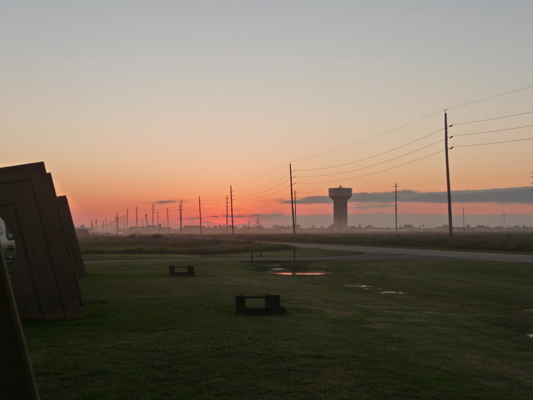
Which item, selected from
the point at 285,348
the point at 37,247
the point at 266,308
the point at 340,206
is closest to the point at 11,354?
the point at 285,348

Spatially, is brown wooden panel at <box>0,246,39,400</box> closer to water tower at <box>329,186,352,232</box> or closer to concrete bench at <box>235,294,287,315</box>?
concrete bench at <box>235,294,287,315</box>

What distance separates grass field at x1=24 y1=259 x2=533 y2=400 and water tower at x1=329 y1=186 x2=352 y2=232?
158 metres

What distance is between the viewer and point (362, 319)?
11.6 m

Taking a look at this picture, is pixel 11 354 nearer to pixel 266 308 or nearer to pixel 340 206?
pixel 266 308

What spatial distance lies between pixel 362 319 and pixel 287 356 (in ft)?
13.6

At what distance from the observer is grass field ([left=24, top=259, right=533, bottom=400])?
256 inches

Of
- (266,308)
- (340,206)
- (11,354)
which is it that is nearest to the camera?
(11,354)

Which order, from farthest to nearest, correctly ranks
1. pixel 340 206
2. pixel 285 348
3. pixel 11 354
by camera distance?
pixel 340 206 < pixel 285 348 < pixel 11 354

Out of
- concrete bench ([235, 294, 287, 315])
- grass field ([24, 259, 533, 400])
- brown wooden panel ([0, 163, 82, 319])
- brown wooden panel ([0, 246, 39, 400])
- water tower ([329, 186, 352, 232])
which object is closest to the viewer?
brown wooden panel ([0, 246, 39, 400])

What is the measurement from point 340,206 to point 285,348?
558ft

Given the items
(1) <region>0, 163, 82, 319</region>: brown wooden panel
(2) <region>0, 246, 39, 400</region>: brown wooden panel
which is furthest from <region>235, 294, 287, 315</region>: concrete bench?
(2) <region>0, 246, 39, 400</region>: brown wooden panel

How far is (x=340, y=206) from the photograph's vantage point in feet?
579

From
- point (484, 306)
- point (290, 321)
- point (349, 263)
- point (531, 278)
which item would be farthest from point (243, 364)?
point (349, 263)

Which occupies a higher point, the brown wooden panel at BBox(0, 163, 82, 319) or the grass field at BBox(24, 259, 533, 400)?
the brown wooden panel at BBox(0, 163, 82, 319)
